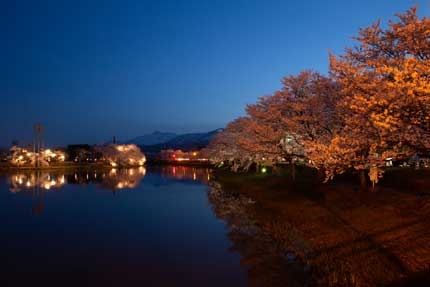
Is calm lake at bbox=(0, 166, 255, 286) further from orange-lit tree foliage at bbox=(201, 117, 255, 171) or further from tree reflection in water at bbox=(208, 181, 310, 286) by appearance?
orange-lit tree foliage at bbox=(201, 117, 255, 171)

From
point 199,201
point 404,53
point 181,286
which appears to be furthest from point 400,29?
point 199,201

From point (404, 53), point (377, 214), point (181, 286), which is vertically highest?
point (404, 53)

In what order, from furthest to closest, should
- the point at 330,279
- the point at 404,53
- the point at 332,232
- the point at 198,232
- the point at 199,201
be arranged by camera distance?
the point at 199,201
the point at 198,232
the point at 332,232
the point at 404,53
the point at 330,279

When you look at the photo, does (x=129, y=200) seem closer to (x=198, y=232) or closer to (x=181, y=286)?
→ (x=198, y=232)

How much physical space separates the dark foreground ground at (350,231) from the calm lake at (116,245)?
145 centimetres

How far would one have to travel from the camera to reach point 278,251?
14.0 m

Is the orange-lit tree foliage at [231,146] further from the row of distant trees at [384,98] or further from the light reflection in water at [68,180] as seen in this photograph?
the row of distant trees at [384,98]

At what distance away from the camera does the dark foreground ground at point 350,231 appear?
412 inches

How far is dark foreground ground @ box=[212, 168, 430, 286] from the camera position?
412 inches

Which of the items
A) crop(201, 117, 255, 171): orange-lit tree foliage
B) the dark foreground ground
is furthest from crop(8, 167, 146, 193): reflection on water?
the dark foreground ground

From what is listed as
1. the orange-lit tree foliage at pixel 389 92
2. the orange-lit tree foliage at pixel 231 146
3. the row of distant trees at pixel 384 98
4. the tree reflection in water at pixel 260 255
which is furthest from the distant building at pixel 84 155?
the orange-lit tree foliage at pixel 389 92

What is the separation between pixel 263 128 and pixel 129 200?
1475 cm

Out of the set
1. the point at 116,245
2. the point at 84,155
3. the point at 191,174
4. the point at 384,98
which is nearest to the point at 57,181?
the point at 191,174

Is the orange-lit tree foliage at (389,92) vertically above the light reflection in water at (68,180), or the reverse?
the orange-lit tree foliage at (389,92)
